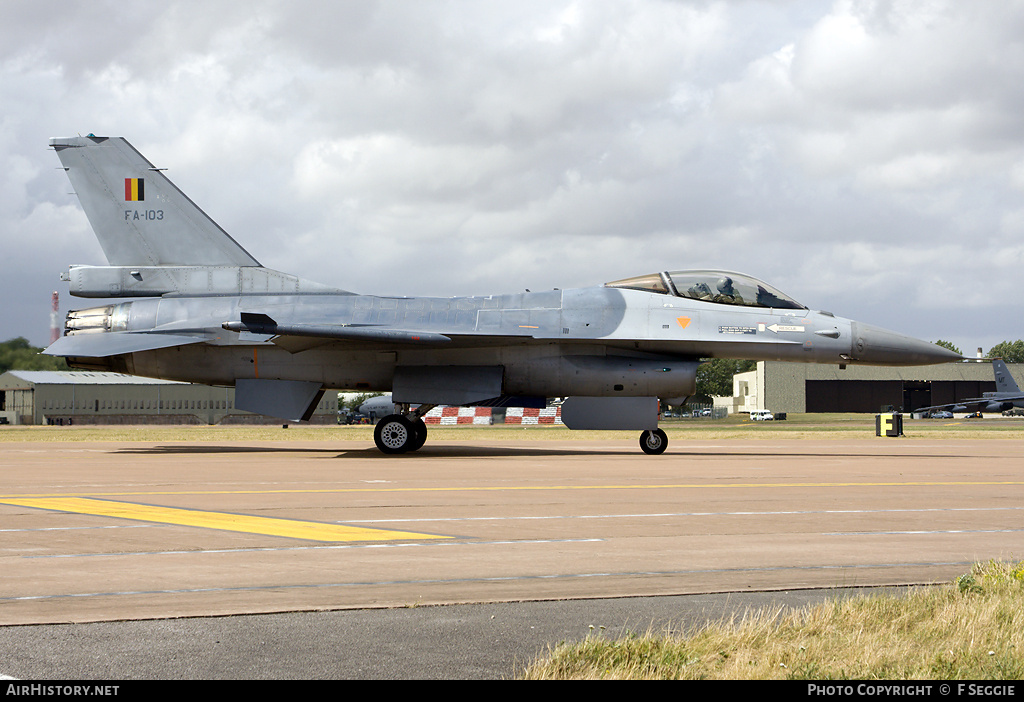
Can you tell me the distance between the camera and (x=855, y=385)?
9825 centimetres

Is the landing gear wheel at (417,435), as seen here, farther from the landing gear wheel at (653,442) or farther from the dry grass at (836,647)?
the dry grass at (836,647)

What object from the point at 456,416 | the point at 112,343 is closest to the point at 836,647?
the point at 112,343

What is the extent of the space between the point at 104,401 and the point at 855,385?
7073 centimetres

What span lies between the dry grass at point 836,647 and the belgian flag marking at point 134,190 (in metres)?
19.8

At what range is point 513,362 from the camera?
68.3ft

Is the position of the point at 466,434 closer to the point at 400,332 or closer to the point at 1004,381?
the point at 400,332

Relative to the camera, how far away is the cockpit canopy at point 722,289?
2053 cm

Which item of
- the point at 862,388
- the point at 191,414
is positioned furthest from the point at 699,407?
the point at 191,414

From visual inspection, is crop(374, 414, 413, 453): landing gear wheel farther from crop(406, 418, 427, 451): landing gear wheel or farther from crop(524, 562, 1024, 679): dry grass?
crop(524, 562, 1024, 679): dry grass

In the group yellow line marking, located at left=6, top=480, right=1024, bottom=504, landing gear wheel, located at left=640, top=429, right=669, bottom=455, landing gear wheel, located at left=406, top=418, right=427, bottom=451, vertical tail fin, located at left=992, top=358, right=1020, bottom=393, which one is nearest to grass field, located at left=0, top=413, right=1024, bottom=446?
landing gear wheel, located at left=406, top=418, right=427, bottom=451

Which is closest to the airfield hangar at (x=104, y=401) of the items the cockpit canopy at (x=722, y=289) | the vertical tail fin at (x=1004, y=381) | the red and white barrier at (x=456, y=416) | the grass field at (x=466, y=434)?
the red and white barrier at (x=456, y=416)

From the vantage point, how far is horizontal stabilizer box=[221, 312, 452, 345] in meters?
18.5

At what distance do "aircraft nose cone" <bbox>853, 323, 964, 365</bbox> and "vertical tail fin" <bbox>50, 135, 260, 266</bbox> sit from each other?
1417 centimetres
